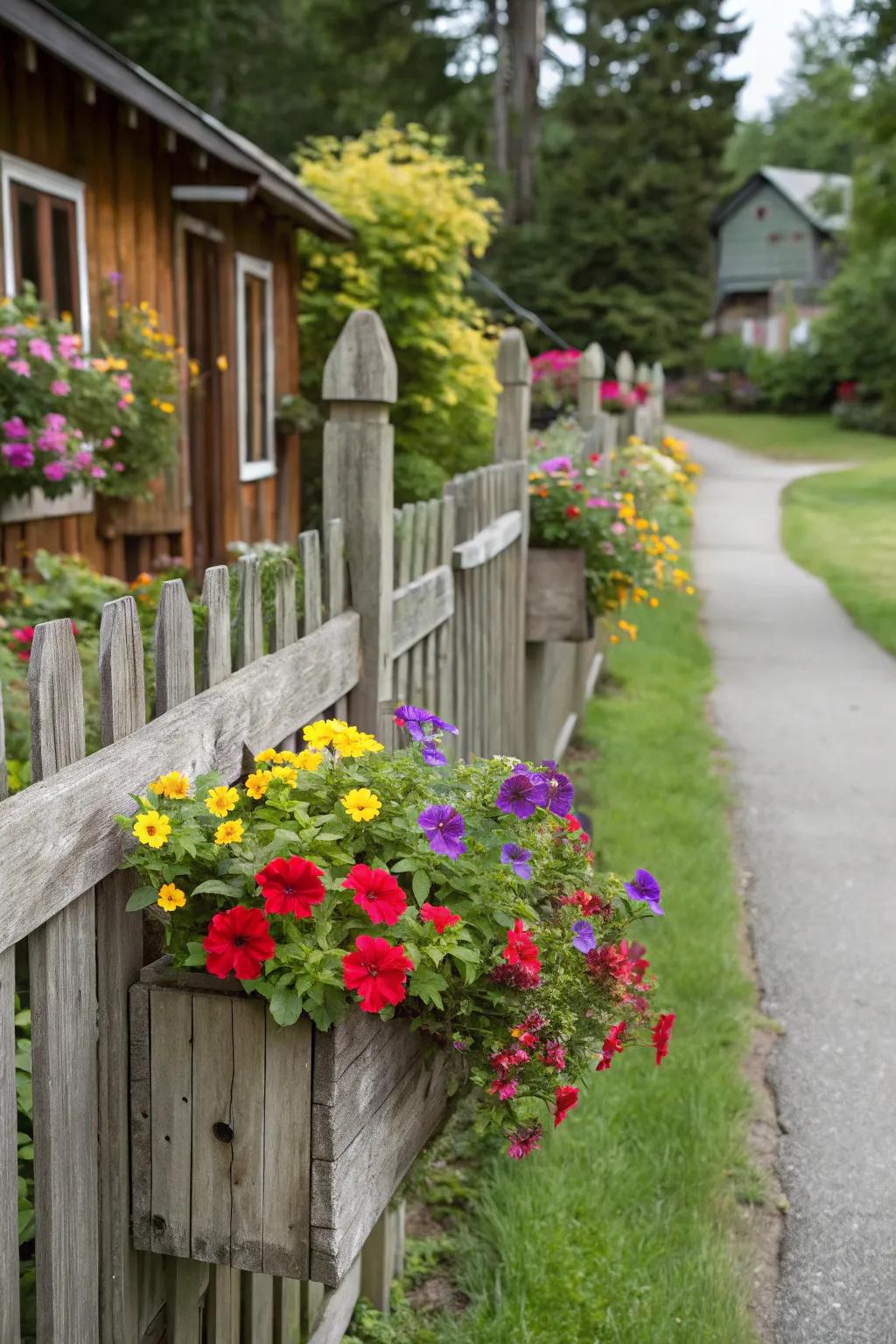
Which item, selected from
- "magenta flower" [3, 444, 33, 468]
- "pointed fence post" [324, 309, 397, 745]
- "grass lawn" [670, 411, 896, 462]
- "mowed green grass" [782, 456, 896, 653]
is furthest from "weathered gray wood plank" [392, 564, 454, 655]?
"grass lawn" [670, 411, 896, 462]

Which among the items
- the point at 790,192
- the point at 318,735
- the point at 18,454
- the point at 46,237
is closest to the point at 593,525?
the point at 18,454

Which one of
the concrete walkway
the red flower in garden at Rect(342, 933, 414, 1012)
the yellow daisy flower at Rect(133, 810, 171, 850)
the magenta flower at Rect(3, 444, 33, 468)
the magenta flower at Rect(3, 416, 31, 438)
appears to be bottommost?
the concrete walkway

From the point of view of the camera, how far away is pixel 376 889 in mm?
1894

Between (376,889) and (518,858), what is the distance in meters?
0.30

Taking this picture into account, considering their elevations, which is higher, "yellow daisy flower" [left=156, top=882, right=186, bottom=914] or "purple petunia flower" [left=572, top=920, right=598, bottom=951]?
"yellow daisy flower" [left=156, top=882, right=186, bottom=914]

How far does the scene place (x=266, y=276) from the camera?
11062 mm

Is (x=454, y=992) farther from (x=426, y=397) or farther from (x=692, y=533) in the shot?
(x=692, y=533)

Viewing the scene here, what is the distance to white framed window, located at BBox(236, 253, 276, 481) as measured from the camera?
34.3 feet

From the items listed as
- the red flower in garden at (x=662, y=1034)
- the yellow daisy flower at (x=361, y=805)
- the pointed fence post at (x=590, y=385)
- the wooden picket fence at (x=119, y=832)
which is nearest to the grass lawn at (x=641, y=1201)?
the wooden picket fence at (x=119, y=832)

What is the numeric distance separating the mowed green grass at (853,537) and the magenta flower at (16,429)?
6.97 m

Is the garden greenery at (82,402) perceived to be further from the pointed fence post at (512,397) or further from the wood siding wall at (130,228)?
the pointed fence post at (512,397)

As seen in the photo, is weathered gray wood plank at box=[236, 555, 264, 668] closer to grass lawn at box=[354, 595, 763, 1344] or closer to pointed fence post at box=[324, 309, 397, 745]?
pointed fence post at box=[324, 309, 397, 745]

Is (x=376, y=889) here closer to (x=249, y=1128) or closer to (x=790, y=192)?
(x=249, y=1128)

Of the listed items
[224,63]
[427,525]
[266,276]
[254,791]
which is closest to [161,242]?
[266,276]
